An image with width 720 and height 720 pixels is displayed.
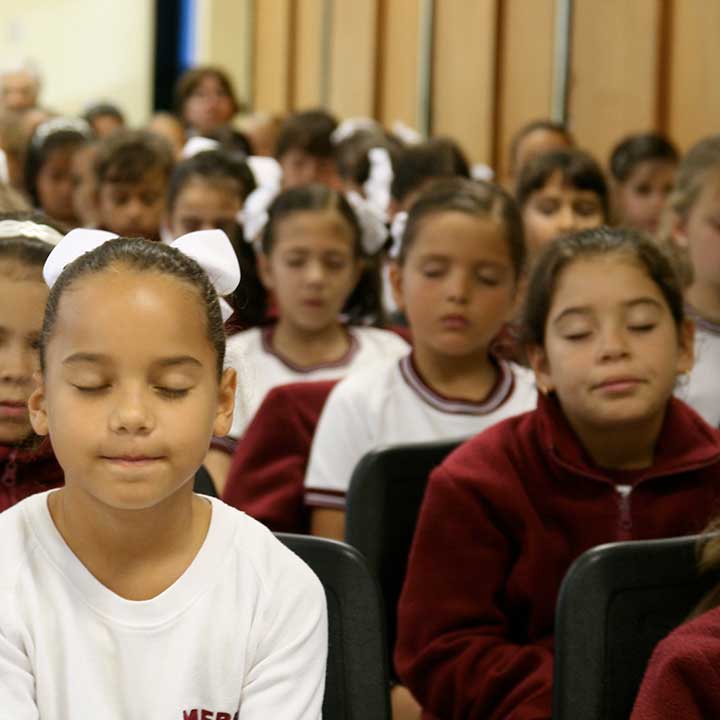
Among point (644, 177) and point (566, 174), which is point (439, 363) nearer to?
point (566, 174)

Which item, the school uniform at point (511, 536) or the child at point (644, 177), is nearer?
the school uniform at point (511, 536)

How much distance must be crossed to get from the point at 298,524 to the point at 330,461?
191mm

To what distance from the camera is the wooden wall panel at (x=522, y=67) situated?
5.95 meters

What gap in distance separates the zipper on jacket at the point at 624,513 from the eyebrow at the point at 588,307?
272 millimetres

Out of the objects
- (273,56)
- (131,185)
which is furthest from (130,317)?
(273,56)

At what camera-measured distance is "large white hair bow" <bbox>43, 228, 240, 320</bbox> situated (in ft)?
4.78

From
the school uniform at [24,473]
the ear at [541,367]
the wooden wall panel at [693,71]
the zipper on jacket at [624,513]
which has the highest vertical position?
the wooden wall panel at [693,71]

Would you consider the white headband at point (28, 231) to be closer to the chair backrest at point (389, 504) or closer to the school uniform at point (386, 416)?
the chair backrest at point (389, 504)

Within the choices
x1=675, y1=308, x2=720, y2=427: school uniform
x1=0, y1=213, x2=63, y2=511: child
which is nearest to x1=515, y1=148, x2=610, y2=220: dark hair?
x1=675, y1=308, x2=720, y2=427: school uniform

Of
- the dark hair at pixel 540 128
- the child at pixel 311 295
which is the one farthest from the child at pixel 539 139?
the child at pixel 311 295

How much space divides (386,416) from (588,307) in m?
0.59

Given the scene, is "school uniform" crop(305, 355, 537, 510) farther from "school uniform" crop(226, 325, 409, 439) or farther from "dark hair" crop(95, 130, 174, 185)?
"dark hair" crop(95, 130, 174, 185)

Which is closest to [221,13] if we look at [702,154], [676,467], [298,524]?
[702,154]

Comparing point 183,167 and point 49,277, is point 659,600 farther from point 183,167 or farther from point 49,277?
point 183,167
